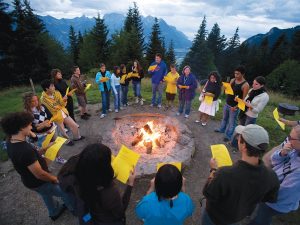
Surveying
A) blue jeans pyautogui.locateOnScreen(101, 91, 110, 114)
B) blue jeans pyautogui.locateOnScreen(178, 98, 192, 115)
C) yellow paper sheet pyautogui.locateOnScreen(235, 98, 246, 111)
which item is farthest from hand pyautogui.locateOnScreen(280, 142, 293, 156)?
blue jeans pyautogui.locateOnScreen(101, 91, 110, 114)

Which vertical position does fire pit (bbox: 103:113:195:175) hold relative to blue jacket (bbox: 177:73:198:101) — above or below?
below

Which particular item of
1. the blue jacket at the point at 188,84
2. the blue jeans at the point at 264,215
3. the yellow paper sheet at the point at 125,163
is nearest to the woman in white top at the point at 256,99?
the blue jacket at the point at 188,84

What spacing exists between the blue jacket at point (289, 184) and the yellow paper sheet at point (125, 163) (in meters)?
2.42

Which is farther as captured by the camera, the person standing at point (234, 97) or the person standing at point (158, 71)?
the person standing at point (158, 71)

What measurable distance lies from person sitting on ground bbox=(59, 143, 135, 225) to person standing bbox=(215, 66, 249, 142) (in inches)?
215

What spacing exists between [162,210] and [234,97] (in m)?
5.31

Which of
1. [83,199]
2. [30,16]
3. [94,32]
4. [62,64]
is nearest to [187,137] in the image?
[83,199]

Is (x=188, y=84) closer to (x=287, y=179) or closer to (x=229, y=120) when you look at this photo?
(x=229, y=120)

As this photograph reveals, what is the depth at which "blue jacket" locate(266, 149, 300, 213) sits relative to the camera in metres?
3.07

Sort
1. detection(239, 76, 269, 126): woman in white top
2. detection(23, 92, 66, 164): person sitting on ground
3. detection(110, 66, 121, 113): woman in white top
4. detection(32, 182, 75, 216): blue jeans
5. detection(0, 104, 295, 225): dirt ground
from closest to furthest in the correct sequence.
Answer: detection(32, 182, 75, 216): blue jeans → detection(0, 104, 295, 225): dirt ground → detection(23, 92, 66, 164): person sitting on ground → detection(239, 76, 269, 126): woman in white top → detection(110, 66, 121, 113): woman in white top

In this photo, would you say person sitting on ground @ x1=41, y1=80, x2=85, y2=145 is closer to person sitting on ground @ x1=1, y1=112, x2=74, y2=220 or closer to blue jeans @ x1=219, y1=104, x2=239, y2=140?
person sitting on ground @ x1=1, y1=112, x2=74, y2=220

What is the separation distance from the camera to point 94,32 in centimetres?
3291

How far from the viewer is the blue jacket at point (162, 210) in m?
2.43

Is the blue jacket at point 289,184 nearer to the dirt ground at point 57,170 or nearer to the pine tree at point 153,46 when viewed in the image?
the dirt ground at point 57,170
